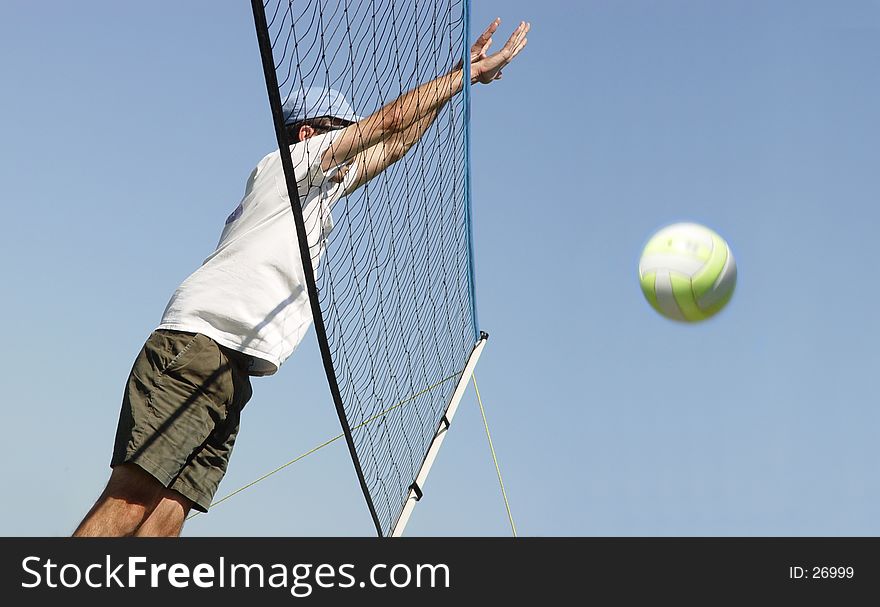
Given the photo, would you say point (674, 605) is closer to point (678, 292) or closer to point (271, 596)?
point (271, 596)

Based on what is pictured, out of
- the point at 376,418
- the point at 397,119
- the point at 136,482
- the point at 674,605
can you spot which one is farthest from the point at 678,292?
the point at 136,482

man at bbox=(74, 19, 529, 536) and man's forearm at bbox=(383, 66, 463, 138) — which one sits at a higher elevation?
man's forearm at bbox=(383, 66, 463, 138)

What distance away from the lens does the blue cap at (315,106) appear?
3410 mm

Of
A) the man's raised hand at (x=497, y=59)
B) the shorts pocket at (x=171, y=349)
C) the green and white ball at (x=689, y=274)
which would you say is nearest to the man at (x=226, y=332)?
the shorts pocket at (x=171, y=349)

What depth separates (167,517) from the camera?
3.11 meters

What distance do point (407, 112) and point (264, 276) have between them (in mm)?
641

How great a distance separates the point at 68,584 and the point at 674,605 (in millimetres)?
1409

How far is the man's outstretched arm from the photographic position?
10.5 ft

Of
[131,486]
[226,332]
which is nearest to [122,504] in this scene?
[131,486]

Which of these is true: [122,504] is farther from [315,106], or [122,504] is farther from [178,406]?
[315,106]

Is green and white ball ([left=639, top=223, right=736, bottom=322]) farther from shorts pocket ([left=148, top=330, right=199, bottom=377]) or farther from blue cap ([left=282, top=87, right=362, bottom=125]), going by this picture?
shorts pocket ([left=148, top=330, right=199, bottom=377])

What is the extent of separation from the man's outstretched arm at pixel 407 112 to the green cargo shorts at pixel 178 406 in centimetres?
62

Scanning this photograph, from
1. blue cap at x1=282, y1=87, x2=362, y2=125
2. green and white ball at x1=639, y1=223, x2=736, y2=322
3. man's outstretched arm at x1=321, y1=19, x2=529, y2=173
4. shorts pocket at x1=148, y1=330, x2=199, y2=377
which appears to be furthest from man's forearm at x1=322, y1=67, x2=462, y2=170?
Result: green and white ball at x1=639, y1=223, x2=736, y2=322

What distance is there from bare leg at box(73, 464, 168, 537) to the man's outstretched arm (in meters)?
0.97
